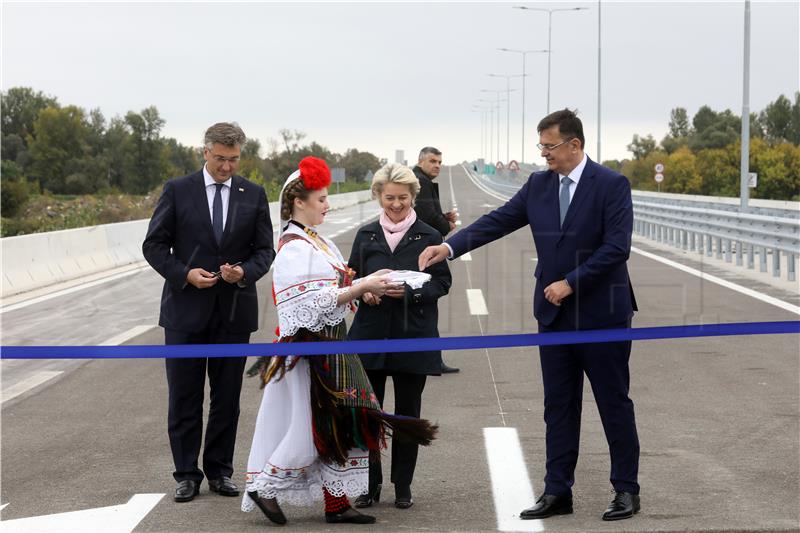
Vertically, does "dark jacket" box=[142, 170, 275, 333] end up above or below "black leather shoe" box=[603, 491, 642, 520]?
above

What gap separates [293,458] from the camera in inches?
225

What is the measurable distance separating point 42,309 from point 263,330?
12.2 ft

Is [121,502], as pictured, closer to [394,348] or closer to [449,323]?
[394,348]

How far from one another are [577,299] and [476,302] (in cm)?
1068

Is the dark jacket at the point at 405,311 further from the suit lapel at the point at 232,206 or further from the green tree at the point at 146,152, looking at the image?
the green tree at the point at 146,152

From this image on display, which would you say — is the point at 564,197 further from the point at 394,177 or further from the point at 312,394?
the point at 312,394

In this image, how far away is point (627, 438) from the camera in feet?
19.7

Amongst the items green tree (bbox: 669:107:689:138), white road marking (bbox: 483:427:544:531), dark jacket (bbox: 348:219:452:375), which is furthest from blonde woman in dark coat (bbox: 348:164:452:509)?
green tree (bbox: 669:107:689:138)

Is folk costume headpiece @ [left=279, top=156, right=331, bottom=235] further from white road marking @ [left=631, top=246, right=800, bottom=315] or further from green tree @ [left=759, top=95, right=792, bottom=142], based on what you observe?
green tree @ [left=759, top=95, right=792, bottom=142]

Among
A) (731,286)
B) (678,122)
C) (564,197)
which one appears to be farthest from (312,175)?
(678,122)

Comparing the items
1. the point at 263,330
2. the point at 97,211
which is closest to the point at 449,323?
the point at 263,330

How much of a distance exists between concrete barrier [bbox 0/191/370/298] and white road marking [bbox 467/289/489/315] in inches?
265

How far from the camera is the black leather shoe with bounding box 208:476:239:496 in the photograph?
21.3 feet

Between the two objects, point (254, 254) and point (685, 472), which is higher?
point (254, 254)
